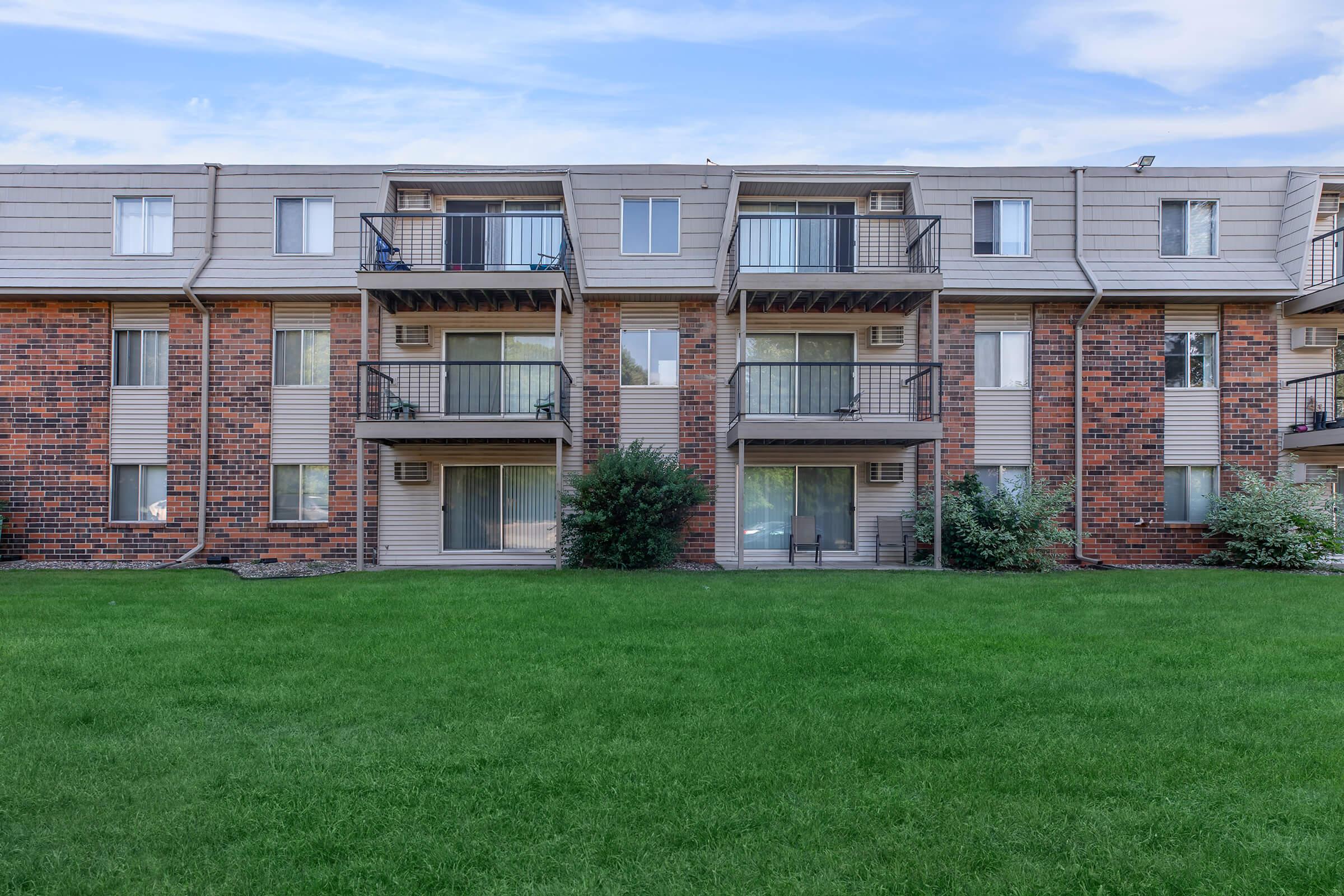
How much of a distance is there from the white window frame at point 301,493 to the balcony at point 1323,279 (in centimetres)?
1811

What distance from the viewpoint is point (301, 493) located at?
14977mm

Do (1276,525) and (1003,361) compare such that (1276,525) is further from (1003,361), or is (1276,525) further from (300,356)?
(300,356)

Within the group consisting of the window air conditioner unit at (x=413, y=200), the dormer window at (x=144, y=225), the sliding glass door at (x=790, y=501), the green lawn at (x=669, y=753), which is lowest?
the green lawn at (x=669, y=753)

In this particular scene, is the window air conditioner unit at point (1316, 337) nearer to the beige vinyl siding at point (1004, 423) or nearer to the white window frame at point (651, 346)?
the beige vinyl siding at point (1004, 423)

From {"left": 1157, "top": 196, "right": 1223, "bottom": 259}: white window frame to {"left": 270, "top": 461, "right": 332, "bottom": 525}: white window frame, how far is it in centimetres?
1609

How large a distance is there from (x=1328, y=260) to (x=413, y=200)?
684 inches

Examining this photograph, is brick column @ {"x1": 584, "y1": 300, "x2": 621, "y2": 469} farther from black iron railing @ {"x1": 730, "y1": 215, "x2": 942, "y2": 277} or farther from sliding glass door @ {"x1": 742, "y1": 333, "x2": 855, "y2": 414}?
black iron railing @ {"x1": 730, "y1": 215, "x2": 942, "y2": 277}

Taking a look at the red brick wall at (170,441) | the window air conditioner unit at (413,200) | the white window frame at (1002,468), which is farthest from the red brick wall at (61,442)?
the white window frame at (1002,468)

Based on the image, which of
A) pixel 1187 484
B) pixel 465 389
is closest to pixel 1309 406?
pixel 1187 484

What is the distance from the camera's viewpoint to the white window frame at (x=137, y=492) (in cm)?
1480

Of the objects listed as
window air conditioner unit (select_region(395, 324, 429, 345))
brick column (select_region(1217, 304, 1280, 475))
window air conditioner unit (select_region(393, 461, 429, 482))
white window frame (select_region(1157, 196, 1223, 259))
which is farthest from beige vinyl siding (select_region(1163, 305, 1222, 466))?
window air conditioner unit (select_region(395, 324, 429, 345))

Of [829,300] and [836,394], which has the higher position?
[829,300]

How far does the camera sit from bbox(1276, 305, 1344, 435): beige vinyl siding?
15.0 meters

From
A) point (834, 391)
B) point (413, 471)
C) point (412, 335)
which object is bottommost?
point (413, 471)
